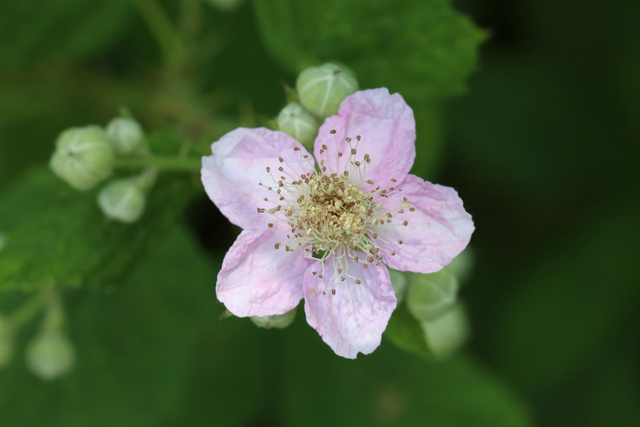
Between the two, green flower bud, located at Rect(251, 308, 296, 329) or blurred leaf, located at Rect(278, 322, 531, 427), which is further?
blurred leaf, located at Rect(278, 322, 531, 427)

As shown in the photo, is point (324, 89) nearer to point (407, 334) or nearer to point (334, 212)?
point (334, 212)

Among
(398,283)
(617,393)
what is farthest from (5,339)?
(617,393)

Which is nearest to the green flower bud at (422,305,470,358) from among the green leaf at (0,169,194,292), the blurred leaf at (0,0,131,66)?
the green leaf at (0,169,194,292)

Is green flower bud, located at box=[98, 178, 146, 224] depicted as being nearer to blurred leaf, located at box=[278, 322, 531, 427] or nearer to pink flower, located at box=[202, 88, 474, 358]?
pink flower, located at box=[202, 88, 474, 358]

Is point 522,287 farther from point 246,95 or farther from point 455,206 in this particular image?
point 455,206

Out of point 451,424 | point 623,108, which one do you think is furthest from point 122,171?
point 623,108

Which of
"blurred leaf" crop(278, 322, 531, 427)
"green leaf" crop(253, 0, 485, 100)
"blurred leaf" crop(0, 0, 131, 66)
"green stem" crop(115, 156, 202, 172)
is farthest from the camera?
"blurred leaf" crop(278, 322, 531, 427)
